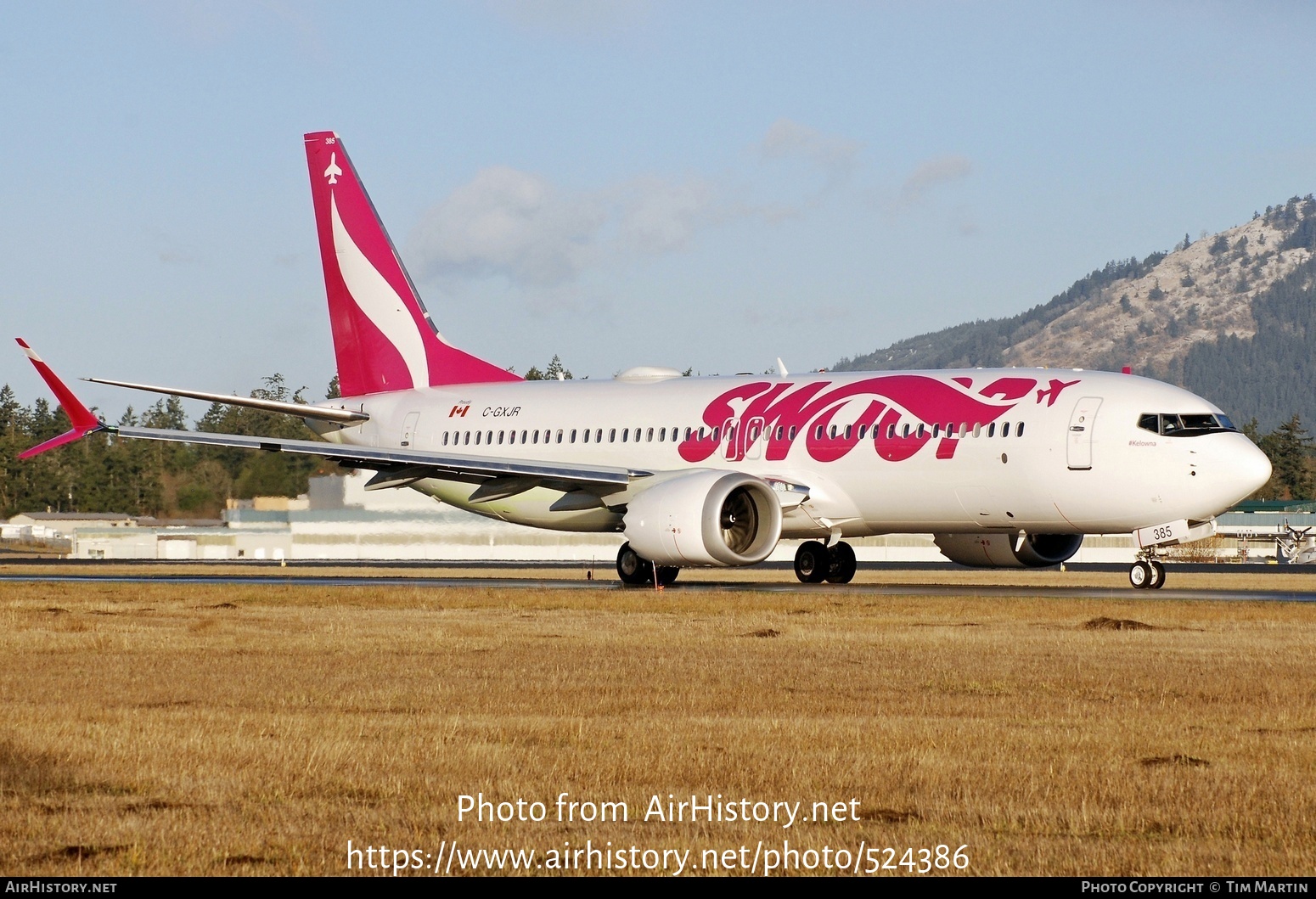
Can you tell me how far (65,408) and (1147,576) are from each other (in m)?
20.1

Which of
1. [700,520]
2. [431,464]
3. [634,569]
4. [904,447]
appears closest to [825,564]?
[634,569]

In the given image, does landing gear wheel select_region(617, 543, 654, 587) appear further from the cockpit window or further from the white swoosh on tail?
the cockpit window

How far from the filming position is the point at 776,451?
104 ft

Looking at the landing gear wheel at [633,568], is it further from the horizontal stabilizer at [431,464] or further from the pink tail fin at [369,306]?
the pink tail fin at [369,306]

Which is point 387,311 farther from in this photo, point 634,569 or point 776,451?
point 776,451

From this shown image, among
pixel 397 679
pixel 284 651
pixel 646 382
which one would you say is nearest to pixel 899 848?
pixel 397 679

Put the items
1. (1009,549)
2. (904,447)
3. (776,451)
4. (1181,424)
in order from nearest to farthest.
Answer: (1181,424) → (904,447) → (776,451) → (1009,549)

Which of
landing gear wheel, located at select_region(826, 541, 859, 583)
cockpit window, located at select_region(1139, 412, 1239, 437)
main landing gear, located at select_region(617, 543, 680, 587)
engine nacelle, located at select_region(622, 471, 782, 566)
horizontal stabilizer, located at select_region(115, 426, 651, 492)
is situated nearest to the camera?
cockpit window, located at select_region(1139, 412, 1239, 437)

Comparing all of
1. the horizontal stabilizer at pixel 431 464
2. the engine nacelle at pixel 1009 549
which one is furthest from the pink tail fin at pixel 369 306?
the engine nacelle at pixel 1009 549

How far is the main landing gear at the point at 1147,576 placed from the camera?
29453 millimetres

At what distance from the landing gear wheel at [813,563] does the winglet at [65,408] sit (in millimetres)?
13998

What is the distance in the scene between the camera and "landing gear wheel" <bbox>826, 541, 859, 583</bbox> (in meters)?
33.3

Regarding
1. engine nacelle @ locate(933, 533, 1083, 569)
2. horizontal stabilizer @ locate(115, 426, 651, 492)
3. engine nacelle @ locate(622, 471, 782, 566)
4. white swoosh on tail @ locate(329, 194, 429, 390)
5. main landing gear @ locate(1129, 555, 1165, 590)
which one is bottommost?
main landing gear @ locate(1129, 555, 1165, 590)

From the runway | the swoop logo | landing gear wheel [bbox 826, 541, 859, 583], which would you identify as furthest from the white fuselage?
landing gear wheel [bbox 826, 541, 859, 583]
